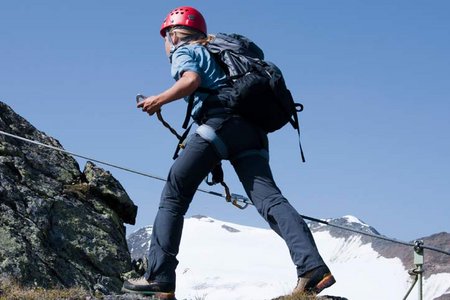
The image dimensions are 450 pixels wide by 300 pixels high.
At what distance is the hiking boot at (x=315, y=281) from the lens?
6402 millimetres

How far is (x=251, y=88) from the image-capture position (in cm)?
665

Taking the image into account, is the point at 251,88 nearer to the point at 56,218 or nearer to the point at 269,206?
the point at 269,206

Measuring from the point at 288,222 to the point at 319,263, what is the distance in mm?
461

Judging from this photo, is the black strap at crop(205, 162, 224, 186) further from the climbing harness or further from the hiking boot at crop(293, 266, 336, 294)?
the hiking boot at crop(293, 266, 336, 294)

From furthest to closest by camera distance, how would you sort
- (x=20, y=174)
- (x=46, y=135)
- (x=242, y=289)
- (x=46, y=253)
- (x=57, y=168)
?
(x=242, y=289)
(x=46, y=135)
(x=57, y=168)
(x=20, y=174)
(x=46, y=253)

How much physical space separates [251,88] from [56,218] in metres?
5.77

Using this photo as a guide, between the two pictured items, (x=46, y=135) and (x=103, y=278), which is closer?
(x=103, y=278)

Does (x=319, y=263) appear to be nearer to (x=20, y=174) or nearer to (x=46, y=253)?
(x=46, y=253)

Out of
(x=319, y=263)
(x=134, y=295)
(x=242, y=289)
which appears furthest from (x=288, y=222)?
(x=242, y=289)

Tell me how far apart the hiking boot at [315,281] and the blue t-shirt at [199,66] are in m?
1.88

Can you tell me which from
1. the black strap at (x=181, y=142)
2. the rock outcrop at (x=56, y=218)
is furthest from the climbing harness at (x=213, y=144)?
the rock outcrop at (x=56, y=218)

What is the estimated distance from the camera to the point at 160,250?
6930 millimetres

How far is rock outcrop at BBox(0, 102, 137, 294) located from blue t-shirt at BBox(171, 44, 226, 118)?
164 inches

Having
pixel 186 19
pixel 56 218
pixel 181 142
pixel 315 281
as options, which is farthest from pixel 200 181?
pixel 56 218
